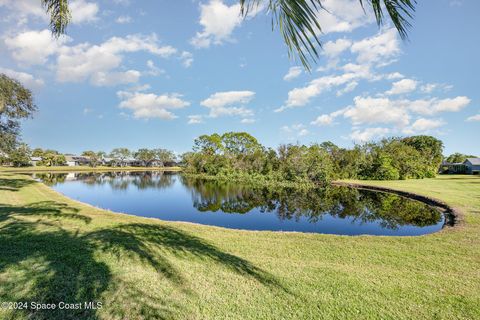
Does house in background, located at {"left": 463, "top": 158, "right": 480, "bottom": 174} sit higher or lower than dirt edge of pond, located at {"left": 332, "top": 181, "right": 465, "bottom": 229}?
higher

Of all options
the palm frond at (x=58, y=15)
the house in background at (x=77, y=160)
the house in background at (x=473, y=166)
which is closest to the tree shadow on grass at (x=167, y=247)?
the palm frond at (x=58, y=15)

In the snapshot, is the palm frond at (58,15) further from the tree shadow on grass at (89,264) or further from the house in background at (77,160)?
the house in background at (77,160)

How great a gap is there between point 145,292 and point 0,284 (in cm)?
211

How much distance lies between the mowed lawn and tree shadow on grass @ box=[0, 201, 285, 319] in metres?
0.02

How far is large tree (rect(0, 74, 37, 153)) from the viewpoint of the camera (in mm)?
18625

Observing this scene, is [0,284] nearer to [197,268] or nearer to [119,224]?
[197,268]

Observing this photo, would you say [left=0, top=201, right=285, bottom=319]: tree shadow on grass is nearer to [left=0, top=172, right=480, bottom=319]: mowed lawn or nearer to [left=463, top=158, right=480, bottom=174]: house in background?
[left=0, top=172, right=480, bottom=319]: mowed lawn

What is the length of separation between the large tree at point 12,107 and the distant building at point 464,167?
69.7 meters

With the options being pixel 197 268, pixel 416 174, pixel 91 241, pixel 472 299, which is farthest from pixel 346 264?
pixel 416 174

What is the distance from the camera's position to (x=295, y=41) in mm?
1514

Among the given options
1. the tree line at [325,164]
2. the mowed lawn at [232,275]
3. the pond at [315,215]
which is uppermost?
the tree line at [325,164]

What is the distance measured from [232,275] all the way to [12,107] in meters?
23.3

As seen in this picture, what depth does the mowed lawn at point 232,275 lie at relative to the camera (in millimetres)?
3549

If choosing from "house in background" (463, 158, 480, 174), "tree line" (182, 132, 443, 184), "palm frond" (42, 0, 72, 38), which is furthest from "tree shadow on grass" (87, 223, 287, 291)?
"house in background" (463, 158, 480, 174)
